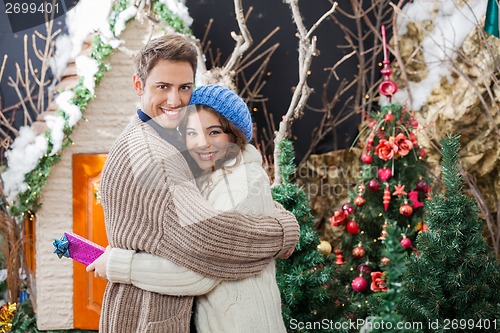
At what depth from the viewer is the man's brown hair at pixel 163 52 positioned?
2.59 m

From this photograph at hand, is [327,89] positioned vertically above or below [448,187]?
above

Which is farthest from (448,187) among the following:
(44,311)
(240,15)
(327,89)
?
(44,311)

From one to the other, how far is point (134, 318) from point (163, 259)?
0.28m

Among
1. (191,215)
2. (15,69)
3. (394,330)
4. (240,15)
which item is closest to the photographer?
(394,330)

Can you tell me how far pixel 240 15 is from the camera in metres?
4.14

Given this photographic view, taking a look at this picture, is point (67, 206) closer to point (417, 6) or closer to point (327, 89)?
point (327, 89)

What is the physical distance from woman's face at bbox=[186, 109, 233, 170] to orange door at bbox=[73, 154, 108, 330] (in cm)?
223

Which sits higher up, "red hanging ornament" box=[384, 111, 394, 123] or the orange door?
"red hanging ornament" box=[384, 111, 394, 123]

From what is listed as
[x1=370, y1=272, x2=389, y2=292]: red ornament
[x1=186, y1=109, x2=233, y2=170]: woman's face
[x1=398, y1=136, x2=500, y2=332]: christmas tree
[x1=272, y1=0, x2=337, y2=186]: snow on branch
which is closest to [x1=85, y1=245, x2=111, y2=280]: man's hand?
[x1=186, y1=109, x2=233, y2=170]: woman's face

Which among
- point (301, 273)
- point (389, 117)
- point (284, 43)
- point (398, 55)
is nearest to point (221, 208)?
point (301, 273)

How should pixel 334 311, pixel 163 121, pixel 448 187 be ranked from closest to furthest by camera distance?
1. pixel 163 121
2. pixel 448 187
3. pixel 334 311

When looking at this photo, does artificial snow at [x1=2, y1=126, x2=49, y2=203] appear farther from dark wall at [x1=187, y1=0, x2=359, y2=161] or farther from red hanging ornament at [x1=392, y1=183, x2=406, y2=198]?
red hanging ornament at [x1=392, y1=183, x2=406, y2=198]

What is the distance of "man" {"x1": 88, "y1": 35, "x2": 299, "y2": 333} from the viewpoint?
94.0 inches

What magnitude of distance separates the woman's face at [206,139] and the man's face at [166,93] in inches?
4.0
